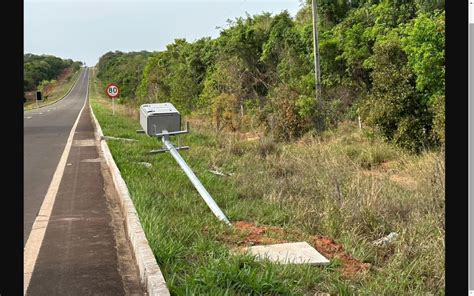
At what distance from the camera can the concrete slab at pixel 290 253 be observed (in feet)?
15.1

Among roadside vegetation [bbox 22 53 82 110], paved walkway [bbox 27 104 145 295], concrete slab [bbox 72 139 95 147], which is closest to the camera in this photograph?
paved walkway [bbox 27 104 145 295]

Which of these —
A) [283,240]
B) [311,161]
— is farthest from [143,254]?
[311,161]

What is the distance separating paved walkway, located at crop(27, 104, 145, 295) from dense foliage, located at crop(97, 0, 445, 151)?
761cm

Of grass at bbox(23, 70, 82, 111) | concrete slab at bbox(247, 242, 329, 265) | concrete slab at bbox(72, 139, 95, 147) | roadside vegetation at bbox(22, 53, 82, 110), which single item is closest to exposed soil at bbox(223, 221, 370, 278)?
concrete slab at bbox(247, 242, 329, 265)

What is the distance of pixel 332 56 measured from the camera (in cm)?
2078

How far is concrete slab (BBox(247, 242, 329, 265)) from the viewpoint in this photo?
15.1 feet

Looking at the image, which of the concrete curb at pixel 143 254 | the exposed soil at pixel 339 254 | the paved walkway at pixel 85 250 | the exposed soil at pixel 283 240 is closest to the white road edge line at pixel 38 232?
the paved walkway at pixel 85 250

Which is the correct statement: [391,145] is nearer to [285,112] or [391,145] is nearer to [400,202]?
[285,112]

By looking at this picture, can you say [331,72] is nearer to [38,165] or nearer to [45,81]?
[38,165]

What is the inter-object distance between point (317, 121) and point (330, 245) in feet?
42.1

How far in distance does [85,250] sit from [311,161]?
5.83 m

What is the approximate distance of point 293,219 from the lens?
6246mm

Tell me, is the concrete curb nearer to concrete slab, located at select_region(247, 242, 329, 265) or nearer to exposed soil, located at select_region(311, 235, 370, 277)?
concrete slab, located at select_region(247, 242, 329, 265)

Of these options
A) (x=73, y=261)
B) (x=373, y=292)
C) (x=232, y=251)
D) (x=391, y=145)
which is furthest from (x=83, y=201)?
(x=391, y=145)
